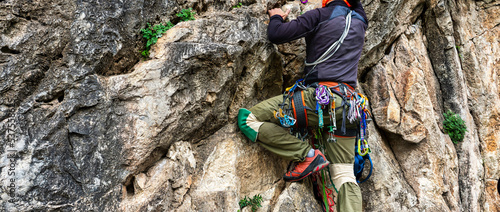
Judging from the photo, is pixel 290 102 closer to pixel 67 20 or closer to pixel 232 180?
pixel 232 180

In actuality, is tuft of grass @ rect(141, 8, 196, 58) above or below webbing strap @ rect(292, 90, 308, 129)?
above

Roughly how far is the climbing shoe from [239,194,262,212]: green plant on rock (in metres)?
0.58

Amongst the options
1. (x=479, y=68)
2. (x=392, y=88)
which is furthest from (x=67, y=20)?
(x=479, y=68)

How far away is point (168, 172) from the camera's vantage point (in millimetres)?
4172

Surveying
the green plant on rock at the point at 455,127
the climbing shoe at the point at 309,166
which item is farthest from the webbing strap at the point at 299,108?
the green plant on rock at the point at 455,127

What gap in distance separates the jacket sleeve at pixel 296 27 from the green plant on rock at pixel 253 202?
2.28m

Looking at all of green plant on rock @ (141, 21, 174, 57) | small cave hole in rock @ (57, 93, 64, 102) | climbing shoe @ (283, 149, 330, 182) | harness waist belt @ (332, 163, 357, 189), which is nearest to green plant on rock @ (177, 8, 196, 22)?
green plant on rock @ (141, 21, 174, 57)

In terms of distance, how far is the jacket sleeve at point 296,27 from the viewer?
456 cm

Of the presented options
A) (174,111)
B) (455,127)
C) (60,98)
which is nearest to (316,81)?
(174,111)

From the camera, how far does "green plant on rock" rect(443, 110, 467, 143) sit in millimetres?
6719

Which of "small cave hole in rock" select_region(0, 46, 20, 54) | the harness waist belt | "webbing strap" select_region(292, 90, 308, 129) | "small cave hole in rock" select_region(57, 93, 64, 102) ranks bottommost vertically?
the harness waist belt

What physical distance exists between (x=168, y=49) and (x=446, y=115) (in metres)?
5.90

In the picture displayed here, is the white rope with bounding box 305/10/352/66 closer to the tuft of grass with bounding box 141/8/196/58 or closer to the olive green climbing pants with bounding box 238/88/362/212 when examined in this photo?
the olive green climbing pants with bounding box 238/88/362/212

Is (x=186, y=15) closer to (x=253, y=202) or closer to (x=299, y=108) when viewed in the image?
(x=299, y=108)
